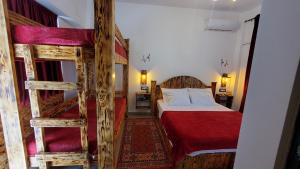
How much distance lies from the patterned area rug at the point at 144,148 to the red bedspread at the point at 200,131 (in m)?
0.31

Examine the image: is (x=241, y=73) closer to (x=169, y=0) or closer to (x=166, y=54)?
(x=166, y=54)

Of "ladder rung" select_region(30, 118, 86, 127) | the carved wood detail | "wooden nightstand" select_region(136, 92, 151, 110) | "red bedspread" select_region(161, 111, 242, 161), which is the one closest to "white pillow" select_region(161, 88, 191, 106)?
"wooden nightstand" select_region(136, 92, 151, 110)

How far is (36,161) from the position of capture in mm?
1355

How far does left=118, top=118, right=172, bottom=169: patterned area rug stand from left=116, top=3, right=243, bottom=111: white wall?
100cm

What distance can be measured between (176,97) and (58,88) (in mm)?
2561

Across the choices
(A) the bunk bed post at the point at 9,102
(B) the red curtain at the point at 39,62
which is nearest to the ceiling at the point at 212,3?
(B) the red curtain at the point at 39,62

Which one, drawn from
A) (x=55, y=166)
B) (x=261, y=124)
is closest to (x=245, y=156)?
(x=261, y=124)

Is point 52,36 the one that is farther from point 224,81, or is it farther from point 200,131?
point 224,81

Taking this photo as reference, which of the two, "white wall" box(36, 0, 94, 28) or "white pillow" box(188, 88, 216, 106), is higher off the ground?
"white wall" box(36, 0, 94, 28)

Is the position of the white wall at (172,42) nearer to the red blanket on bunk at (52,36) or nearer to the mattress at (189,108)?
the mattress at (189,108)

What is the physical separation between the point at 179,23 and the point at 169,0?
63 centimetres

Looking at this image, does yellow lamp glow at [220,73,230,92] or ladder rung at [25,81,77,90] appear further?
yellow lamp glow at [220,73,230,92]

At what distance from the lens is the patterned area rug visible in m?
2.02

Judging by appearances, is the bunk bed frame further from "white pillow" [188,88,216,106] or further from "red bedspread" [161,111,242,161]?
"white pillow" [188,88,216,106]
